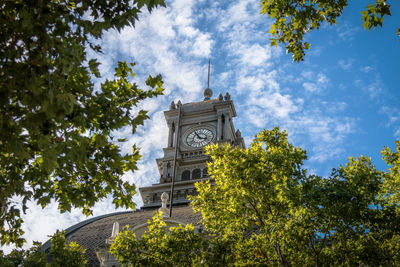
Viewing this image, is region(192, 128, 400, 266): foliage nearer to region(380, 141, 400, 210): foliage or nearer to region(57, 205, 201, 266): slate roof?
region(380, 141, 400, 210): foliage

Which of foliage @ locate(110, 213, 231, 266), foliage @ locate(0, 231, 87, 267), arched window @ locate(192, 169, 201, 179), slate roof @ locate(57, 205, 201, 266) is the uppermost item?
arched window @ locate(192, 169, 201, 179)

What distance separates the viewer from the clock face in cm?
6288

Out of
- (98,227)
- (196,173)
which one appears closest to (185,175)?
(196,173)

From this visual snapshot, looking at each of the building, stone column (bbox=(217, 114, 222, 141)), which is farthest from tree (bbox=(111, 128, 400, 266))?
stone column (bbox=(217, 114, 222, 141))

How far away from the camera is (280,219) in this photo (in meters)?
17.6

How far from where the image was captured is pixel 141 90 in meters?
13.8

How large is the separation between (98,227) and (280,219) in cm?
2568

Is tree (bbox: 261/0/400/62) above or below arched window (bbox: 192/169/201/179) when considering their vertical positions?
below

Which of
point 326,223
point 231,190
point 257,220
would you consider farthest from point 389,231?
point 231,190

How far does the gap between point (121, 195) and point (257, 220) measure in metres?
8.29

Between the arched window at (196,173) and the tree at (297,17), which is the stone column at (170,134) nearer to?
the arched window at (196,173)

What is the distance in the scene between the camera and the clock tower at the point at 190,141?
5800 centimetres

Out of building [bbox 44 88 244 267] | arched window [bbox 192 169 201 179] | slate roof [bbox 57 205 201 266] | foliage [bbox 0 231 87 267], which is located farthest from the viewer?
arched window [bbox 192 169 201 179]

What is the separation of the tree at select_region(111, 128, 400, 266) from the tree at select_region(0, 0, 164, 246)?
246 inches
